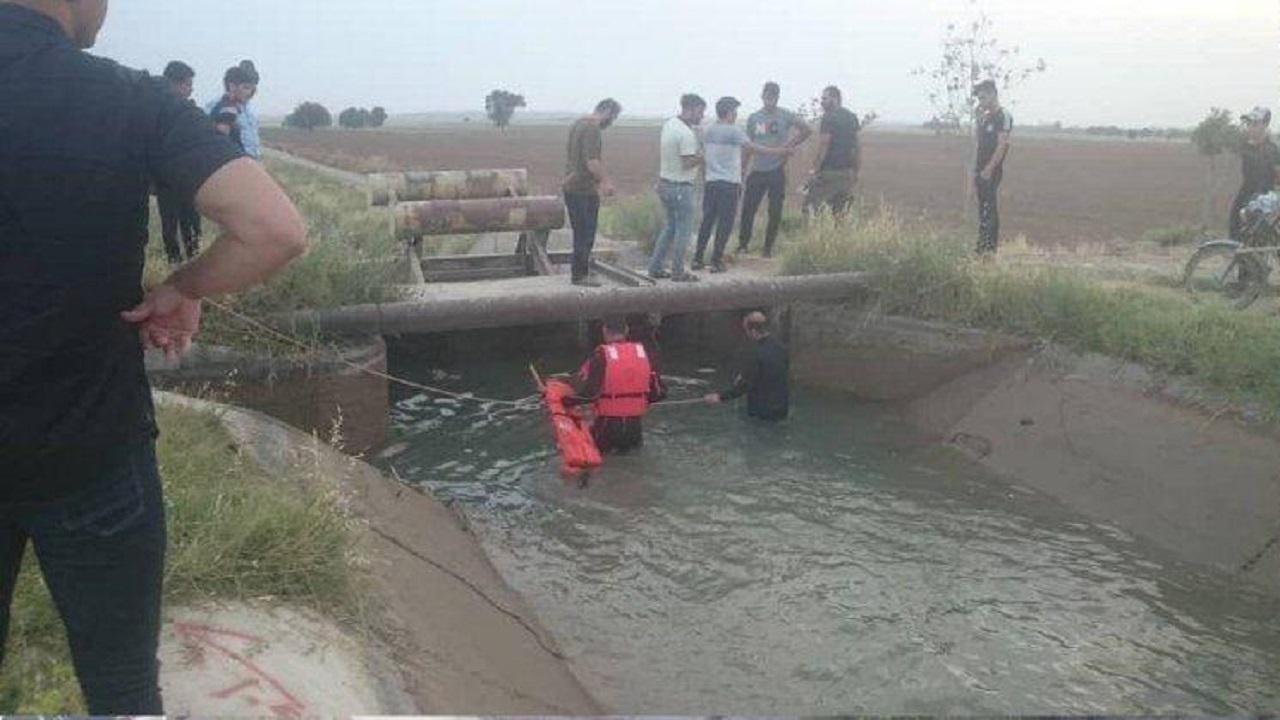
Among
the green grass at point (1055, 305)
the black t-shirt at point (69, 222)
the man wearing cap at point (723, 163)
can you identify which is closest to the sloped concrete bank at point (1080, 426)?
the green grass at point (1055, 305)

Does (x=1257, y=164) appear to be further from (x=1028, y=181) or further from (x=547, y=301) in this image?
(x=1028, y=181)

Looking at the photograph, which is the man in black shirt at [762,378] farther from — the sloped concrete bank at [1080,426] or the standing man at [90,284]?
the standing man at [90,284]

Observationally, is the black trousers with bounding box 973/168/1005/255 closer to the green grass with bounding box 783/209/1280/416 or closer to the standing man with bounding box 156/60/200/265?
the green grass with bounding box 783/209/1280/416

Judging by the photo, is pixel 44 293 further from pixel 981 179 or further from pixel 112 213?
pixel 981 179

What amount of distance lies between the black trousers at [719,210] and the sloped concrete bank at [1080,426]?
1.16m

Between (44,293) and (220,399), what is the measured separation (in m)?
6.33

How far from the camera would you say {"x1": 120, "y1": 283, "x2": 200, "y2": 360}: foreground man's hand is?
2.62m

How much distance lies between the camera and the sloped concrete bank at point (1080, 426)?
7.77 metres

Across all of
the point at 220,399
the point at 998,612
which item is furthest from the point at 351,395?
the point at 998,612

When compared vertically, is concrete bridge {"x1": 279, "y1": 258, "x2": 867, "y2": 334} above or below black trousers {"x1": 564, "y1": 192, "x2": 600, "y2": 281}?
below

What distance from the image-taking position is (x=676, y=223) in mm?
11836

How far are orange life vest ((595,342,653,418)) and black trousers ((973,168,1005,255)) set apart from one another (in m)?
5.06

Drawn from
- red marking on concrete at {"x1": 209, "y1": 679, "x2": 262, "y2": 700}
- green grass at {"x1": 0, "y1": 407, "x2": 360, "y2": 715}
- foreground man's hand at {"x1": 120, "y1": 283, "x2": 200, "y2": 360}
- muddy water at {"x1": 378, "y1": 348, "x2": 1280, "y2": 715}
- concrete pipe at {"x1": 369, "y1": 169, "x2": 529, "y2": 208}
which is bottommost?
muddy water at {"x1": 378, "y1": 348, "x2": 1280, "y2": 715}

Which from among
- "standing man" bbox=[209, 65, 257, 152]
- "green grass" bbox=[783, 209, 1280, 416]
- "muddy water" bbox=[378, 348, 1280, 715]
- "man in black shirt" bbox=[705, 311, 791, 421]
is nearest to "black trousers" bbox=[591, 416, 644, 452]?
"muddy water" bbox=[378, 348, 1280, 715]
